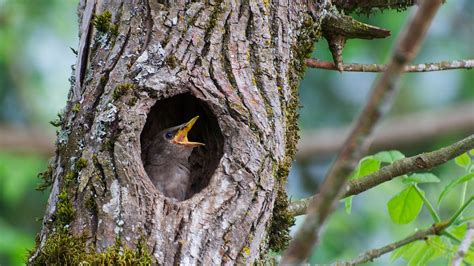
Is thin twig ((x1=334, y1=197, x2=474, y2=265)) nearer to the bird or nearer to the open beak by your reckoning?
the bird

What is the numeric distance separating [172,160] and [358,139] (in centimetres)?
292

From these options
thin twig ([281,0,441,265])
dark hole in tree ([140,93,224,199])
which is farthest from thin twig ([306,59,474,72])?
thin twig ([281,0,441,265])

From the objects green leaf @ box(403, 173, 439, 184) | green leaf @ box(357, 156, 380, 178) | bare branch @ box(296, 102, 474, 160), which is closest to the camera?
green leaf @ box(403, 173, 439, 184)

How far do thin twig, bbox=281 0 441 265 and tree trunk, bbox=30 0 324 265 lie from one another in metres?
1.58

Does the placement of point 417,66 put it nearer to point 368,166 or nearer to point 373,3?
point 373,3

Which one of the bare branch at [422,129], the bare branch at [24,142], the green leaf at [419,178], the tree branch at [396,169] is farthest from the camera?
the bare branch at [24,142]

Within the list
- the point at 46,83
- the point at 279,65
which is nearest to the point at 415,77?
the point at 46,83

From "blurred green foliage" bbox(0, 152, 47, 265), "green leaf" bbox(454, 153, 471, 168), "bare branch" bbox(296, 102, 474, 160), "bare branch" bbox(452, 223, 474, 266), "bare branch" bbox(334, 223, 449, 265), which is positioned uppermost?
"bare branch" bbox(296, 102, 474, 160)

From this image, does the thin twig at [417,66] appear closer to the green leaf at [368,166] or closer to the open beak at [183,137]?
the green leaf at [368,166]

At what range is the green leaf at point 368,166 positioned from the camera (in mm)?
4262

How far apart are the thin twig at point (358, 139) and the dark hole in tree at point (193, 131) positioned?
2.18m

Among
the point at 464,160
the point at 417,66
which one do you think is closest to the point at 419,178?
the point at 464,160

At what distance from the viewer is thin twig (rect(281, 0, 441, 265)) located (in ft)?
6.31

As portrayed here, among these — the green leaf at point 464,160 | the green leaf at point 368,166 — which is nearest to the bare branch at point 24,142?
the green leaf at point 368,166
